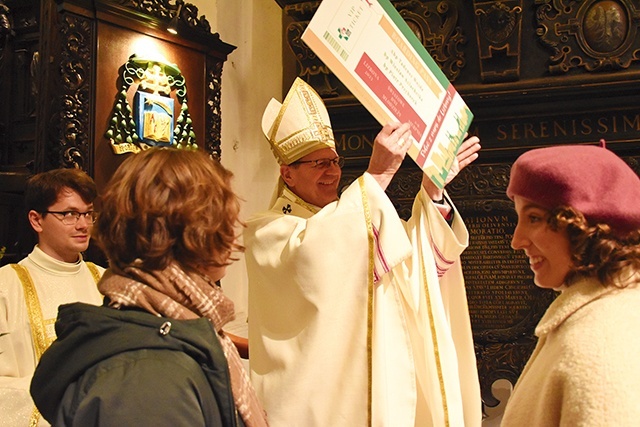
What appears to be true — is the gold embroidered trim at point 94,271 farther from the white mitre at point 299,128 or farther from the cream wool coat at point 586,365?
the cream wool coat at point 586,365

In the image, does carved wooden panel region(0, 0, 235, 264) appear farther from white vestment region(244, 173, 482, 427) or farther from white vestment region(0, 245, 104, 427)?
white vestment region(244, 173, 482, 427)

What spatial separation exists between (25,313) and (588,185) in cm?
217

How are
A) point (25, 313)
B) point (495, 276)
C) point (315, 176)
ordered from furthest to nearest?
point (495, 276), point (315, 176), point (25, 313)

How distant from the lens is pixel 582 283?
1340 mm

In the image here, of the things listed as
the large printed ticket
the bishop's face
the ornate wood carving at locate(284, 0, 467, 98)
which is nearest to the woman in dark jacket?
the large printed ticket

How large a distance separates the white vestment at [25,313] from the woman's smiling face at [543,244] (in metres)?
1.86

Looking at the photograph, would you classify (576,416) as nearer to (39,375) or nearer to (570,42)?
(39,375)

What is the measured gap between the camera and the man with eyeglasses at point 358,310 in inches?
88.0

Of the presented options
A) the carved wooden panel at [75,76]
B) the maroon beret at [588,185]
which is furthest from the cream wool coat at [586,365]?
the carved wooden panel at [75,76]

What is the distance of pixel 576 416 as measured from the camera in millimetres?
1152

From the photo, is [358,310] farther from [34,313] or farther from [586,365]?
[34,313]

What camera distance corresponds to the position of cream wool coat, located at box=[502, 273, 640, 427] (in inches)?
45.0

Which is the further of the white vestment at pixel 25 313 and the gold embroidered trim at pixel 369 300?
the white vestment at pixel 25 313

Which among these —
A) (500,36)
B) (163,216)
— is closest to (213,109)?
(500,36)
